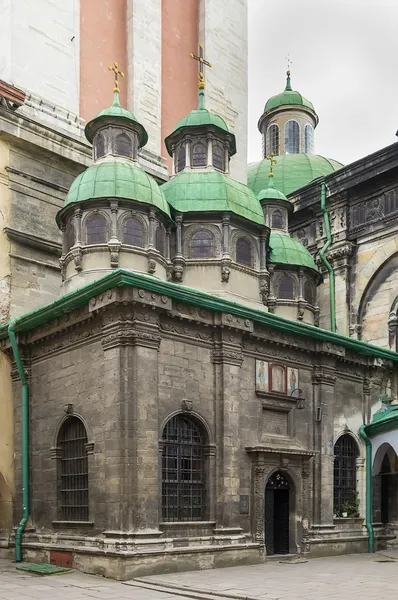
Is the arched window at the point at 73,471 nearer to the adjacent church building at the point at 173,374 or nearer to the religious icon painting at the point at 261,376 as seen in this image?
the adjacent church building at the point at 173,374

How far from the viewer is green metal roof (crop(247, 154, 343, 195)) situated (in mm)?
37781

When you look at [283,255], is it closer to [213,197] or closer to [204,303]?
[213,197]

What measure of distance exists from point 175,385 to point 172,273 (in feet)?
16.7

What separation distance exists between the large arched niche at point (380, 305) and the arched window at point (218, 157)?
26.2ft

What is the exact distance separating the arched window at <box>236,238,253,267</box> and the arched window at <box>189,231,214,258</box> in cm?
91

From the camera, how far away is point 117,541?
16969mm

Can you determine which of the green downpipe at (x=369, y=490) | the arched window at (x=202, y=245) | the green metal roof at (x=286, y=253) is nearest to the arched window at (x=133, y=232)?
the arched window at (x=202, y=245)

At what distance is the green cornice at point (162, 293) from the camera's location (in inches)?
702

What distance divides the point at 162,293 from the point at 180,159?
27.5 feet

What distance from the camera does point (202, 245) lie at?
2345cm

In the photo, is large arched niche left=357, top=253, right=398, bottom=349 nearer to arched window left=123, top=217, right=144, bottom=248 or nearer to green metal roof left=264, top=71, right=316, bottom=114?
arched window left=123, top=217, right=144, bottom=248

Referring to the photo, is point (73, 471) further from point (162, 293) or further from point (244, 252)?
point (244, 252)

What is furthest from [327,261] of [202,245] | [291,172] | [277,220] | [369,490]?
[369,490]

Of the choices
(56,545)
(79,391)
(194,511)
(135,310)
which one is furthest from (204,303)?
(56,545)
